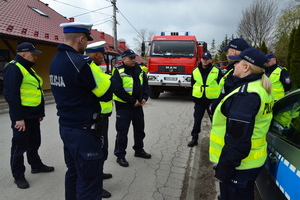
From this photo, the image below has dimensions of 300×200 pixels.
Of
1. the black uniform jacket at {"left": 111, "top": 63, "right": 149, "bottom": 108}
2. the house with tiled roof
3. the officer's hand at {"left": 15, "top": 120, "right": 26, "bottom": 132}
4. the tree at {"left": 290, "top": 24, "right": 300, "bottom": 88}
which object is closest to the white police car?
the black uniform jacket at {"left": 111, "top": 63, "right": 149, "bottom": 108}

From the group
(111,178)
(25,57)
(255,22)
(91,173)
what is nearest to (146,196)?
(111,178)

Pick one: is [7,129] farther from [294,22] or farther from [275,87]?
[294,22]

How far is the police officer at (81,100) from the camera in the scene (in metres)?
1.83

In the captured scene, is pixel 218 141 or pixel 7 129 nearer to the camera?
pixel 218 141

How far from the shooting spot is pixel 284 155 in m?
1.76

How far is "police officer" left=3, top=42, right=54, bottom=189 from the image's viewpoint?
2.79 meters

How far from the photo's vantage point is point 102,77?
6.21 ft

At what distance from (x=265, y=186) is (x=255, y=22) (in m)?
27.5

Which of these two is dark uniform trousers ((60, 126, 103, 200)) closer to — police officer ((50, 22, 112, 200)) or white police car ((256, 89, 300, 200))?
police officer ((50, 22, 112, 200))

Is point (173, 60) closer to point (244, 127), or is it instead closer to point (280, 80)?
point (280, 80)

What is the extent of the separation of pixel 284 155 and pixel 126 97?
217 centimetres

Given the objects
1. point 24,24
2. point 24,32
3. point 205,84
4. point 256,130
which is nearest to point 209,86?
point 205,84

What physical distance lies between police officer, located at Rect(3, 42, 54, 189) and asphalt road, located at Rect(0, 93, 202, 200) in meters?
0.22

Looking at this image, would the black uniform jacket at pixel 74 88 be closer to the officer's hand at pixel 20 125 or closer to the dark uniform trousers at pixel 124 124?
the officer's hand at pixel 20 125
